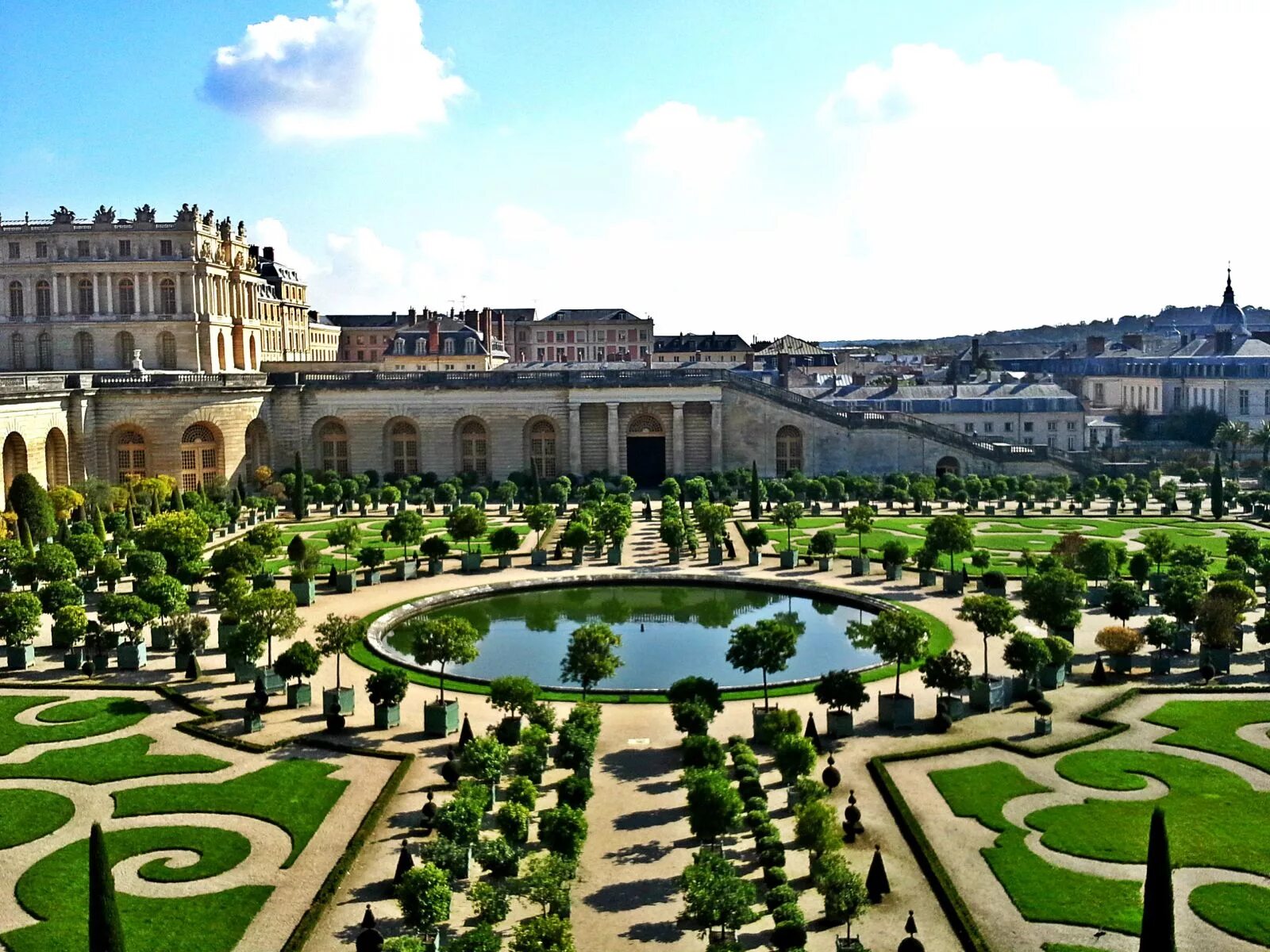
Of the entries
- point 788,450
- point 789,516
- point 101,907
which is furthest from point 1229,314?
point 101,907

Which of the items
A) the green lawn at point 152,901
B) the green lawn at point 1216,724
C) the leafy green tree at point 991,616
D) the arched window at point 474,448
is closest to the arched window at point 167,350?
the arched window at point 474,448

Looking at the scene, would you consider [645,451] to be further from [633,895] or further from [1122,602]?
[633,895]

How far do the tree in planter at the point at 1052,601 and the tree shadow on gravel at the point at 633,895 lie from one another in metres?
16.1

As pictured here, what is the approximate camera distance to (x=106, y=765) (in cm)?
2556

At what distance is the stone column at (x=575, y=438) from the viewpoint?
238 ft

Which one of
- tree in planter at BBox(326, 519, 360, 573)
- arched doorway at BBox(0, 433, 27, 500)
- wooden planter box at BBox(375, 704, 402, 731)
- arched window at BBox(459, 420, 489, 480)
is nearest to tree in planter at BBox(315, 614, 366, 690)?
wooden planter box at BBox(375, 704, 402, 731)

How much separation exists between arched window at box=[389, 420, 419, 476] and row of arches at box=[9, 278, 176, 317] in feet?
52.5

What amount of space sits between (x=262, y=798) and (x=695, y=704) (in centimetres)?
861

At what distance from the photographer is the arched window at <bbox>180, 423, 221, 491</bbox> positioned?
213 ft

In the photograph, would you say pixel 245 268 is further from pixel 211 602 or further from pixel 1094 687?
pixel 1094 687

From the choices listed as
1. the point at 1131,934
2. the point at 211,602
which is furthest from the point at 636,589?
the point at 1131,934

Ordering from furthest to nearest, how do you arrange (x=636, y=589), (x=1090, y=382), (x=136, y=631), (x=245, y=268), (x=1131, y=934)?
(x=1090, y=382) < (x=245, y=268) < (x=636, y=589) < (x=136, y=631) < (x=1131, y=934)

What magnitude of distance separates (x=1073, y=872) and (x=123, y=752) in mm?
18802

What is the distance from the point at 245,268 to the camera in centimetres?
8300
